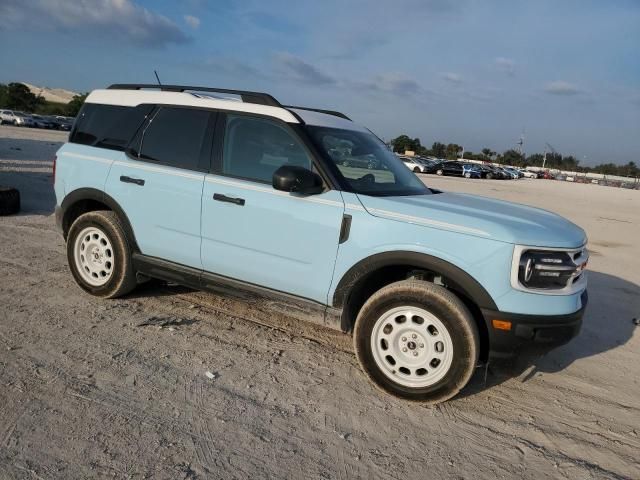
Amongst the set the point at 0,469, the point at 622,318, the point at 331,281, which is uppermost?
the point at 331,281

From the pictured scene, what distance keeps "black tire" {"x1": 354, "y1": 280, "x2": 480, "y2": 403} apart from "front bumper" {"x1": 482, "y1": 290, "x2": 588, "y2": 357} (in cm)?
12

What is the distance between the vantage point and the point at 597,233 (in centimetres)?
1321

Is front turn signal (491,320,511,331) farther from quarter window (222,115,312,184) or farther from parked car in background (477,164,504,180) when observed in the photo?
parked car in background (477,164,504,180)

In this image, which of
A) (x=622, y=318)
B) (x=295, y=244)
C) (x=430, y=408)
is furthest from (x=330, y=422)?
(x=622, y=318)

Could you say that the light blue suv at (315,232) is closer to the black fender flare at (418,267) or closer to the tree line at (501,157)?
the black fender flare at (418,267)

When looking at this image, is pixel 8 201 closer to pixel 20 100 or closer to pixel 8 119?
pixel 8 119

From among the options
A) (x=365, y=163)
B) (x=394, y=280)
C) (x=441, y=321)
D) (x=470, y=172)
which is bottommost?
(x=441, y=321)

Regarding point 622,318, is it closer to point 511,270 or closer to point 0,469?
point 511,270

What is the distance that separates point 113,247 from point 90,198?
0.54 meters

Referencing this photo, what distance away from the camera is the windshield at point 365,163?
13.4 feet

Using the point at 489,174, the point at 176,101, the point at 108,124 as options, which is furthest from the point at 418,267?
the point at 489,174

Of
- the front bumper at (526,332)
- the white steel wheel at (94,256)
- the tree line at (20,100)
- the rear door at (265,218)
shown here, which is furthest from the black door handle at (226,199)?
the tree line at (20,100)

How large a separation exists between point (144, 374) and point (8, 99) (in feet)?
338

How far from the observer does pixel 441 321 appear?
3.51m
